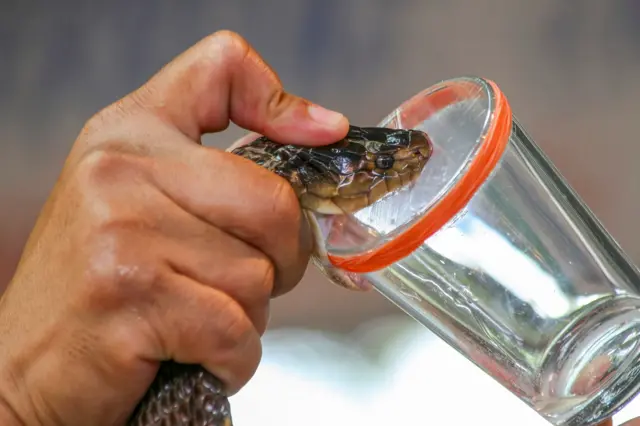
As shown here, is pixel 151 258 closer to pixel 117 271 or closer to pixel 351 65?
pixel 117 271

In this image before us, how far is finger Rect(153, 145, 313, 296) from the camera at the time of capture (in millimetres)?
552

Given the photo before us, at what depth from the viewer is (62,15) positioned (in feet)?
4.67

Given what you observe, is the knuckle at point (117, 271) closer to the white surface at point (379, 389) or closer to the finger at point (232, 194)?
the finger at point (232, 194)

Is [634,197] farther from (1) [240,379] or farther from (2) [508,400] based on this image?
(1) [240,379]

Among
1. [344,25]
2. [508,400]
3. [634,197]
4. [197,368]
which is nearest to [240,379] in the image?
[197,368]

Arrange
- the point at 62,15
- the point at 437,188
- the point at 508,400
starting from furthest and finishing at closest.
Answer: the point at 62,15 → the point at 508,400 → the point at 437,188

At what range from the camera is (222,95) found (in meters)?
0.62

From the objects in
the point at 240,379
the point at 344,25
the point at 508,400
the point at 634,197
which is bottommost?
the point at 508,400

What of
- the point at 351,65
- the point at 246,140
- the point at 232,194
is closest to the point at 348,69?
the point at 351,65

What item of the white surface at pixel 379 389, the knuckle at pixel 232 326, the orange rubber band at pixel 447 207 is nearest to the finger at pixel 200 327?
the knuckle at pixel 232 326

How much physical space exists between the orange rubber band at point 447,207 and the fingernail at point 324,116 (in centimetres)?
11

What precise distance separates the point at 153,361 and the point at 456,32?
3.62 feet

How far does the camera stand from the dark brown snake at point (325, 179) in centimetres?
56

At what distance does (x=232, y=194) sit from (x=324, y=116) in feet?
0.33
